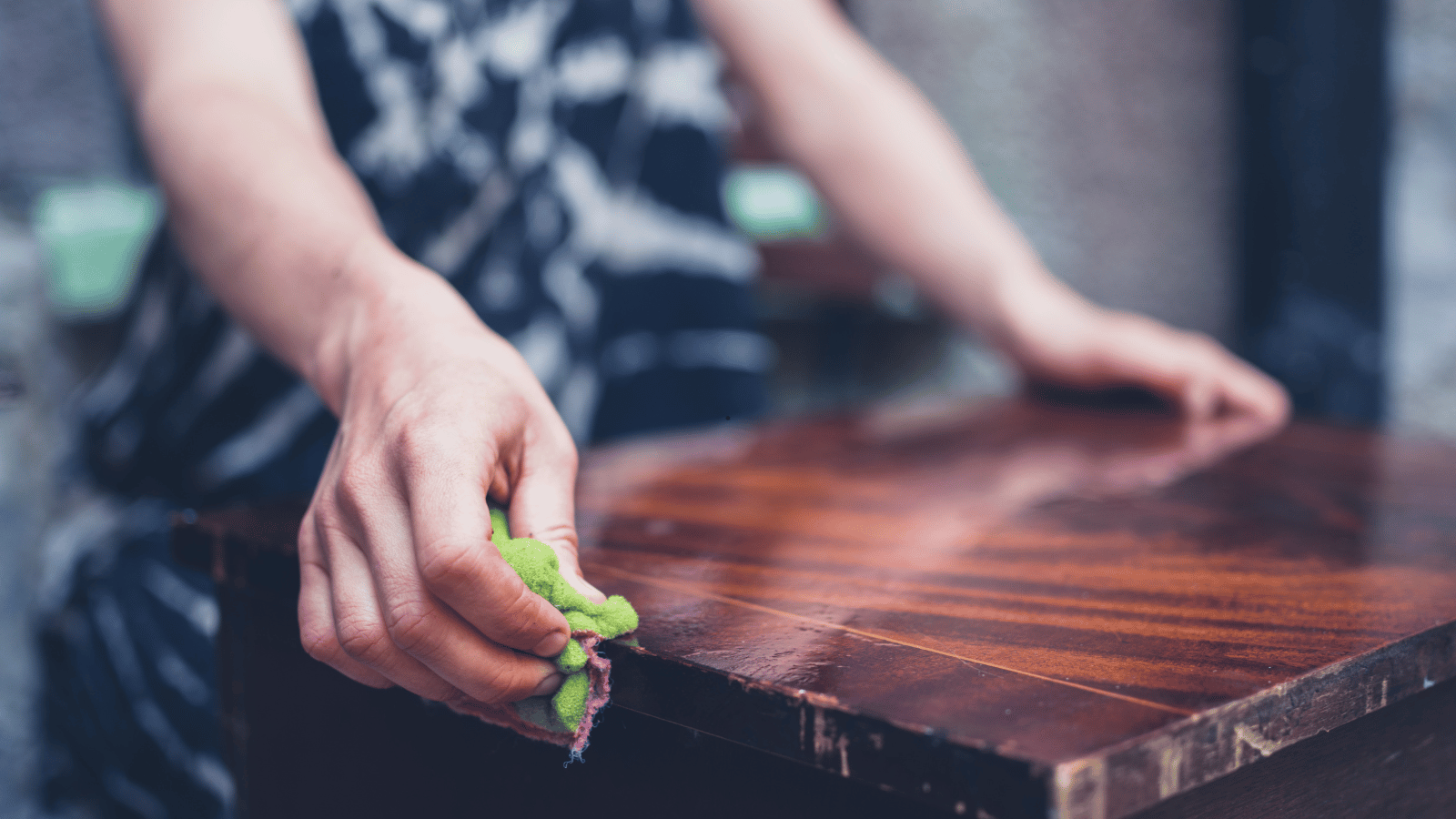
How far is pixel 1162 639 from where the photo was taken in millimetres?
355

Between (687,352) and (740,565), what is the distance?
63 cm

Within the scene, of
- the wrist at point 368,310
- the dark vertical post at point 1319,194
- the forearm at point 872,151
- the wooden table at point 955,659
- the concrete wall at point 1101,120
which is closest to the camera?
the wooden table at point 955,659

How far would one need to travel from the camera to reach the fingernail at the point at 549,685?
0.34 meters

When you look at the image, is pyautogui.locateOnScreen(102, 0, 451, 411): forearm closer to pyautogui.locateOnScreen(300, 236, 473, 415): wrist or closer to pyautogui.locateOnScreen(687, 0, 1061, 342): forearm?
pyautogui.locateOnScreen(300, 236, 473, 415): wrist

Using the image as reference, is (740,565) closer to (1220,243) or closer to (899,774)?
(899,774)

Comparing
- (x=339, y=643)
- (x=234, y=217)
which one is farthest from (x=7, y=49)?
(x=339, y=643)

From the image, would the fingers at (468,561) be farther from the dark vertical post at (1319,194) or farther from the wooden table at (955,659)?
the dark vertical post at (1319,194)

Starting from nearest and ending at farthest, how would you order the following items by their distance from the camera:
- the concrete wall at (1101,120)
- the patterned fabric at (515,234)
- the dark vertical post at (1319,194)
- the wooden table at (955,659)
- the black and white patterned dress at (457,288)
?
the wooden table at (955,659) < the black and white patterned dress at (457,288) < the patterned fabric at (515,234) < the dark vertical post at (1319,194) < the concrete wall at (1101,120)

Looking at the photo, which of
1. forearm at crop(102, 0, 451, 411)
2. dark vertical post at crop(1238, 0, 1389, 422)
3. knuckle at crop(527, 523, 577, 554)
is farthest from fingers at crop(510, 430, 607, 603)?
dark vertical post at crop(1238, 0, 1389, 422)

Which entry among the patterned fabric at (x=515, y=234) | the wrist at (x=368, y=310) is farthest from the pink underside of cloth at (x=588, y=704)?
the patterned fabric at (x=515, y=234)

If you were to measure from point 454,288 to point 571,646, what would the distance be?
0.46 m

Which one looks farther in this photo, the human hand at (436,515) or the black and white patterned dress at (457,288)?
the black and white patterned dress at (457,288)

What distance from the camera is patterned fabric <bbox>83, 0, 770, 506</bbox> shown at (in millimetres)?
839

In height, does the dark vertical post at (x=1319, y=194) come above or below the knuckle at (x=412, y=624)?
above
